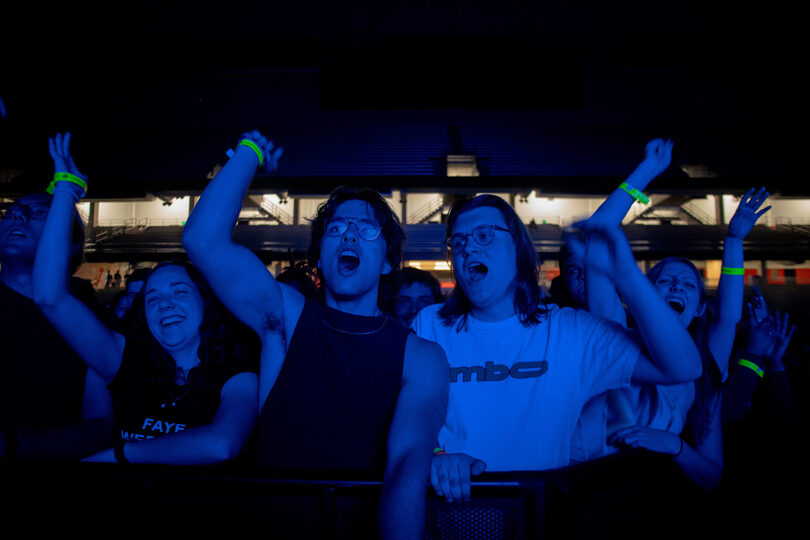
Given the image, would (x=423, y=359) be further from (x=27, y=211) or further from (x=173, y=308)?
(x=27, y=211)

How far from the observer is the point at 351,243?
1303 mm

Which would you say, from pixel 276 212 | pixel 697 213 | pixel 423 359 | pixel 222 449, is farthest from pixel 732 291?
pixel 697 213

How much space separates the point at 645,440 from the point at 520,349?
43 cm

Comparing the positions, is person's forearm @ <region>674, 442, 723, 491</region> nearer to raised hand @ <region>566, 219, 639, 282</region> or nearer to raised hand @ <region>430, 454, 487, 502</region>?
raised hand @ <region>566, 219, 639, 282</region>

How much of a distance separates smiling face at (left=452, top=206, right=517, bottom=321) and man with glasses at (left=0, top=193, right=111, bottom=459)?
1.46 m

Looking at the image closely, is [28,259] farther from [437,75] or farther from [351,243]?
[437,75]

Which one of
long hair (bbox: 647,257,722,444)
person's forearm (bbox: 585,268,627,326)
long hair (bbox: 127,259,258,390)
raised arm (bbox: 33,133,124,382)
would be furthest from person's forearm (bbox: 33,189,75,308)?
long hair (bbox: 647,257,722,444)

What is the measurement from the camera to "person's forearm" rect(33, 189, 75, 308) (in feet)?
4.54

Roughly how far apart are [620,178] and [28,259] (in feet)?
38.0

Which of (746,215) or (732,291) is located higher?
(746,215)

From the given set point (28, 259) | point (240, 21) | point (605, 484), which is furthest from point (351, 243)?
point (240, 21)

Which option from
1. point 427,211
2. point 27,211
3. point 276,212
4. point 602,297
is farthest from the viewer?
point 276,212

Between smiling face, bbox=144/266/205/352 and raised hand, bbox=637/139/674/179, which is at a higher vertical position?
raised hand, bbox=637/139/674/179

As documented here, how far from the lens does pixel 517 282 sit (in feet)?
5.03
